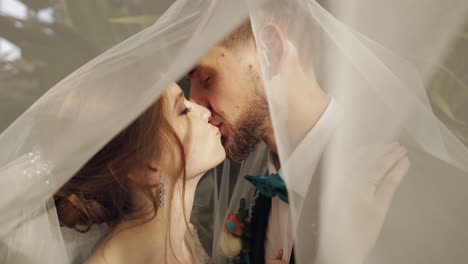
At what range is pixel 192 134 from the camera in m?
1.01

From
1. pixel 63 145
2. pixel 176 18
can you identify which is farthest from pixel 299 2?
pixel 63 145

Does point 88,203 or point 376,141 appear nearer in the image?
point 376,141

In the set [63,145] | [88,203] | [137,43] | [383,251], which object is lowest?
[383,251]

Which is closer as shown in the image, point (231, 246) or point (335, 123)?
point (335, 123)

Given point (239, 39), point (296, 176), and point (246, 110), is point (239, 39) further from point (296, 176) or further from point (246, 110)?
point (296, 176)

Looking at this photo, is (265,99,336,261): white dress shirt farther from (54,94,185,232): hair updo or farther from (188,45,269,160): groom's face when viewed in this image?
(54,94,185,232): hair updo

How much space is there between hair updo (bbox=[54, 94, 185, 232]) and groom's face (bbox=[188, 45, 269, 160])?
28cm

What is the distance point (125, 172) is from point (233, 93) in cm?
37

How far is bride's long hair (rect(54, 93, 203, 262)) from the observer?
3.16ft

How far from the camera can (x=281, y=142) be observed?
28.2 inches

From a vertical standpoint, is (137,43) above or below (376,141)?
above

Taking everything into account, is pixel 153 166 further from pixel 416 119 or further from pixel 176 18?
pixel 416 119

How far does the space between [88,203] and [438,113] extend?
28.4 inches

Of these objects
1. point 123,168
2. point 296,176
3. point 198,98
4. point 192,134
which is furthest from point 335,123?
point 198,98
